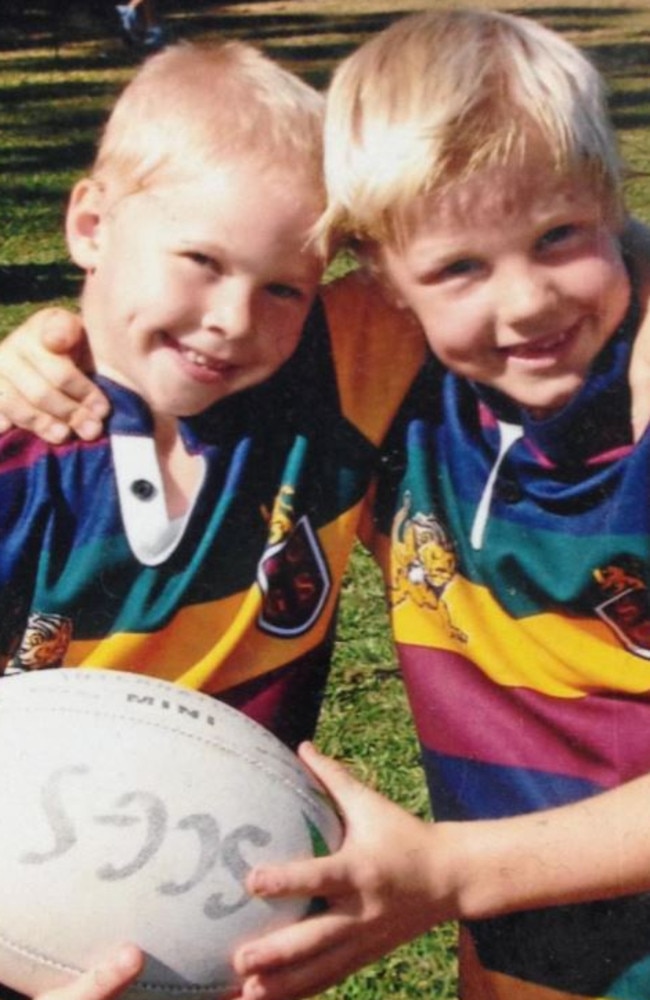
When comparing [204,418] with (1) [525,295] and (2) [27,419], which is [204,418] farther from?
(1) [525,295]

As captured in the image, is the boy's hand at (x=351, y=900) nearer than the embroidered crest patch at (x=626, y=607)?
Yes

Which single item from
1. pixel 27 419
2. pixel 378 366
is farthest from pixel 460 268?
pixel 27 419

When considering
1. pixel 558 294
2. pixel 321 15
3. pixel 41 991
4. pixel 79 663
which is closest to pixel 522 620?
pixel 558 294

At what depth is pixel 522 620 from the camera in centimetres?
226

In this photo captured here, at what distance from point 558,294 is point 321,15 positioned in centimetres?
736

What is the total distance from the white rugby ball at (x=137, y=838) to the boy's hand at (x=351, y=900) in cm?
2

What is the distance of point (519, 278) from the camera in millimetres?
2107

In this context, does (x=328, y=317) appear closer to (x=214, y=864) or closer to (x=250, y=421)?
(x=250, y=421)

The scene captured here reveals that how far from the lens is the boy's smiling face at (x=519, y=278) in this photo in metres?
2.10

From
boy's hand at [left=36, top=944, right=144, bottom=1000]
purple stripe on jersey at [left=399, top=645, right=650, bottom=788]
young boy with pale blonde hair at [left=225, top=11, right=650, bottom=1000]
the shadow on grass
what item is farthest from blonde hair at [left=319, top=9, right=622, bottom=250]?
the shadow on grass

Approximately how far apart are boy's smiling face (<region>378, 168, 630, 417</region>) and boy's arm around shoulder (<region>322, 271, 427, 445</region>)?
0.34ft

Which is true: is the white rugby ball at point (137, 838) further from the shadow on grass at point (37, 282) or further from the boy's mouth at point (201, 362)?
the shadow on grass at point (37, 282)

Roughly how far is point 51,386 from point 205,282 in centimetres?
23

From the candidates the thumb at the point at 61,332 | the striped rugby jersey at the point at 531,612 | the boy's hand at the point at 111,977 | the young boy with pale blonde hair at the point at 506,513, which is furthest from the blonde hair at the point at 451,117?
the boy's hand at the point at 111,977
